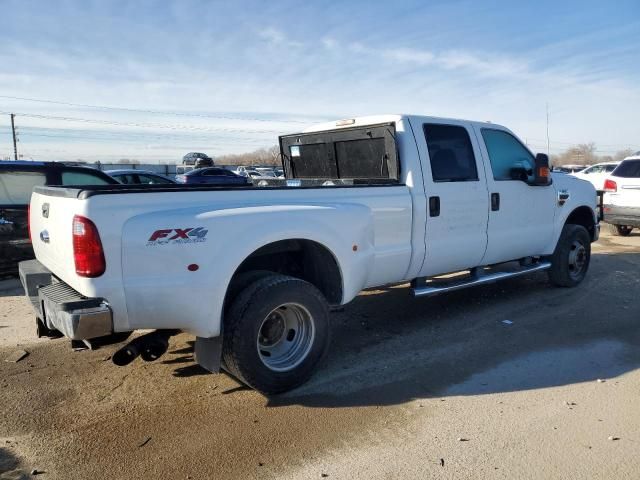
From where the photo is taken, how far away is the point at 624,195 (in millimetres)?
10672

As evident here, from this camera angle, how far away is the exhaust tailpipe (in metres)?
3.39

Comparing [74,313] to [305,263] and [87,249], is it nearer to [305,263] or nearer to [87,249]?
[87,249]

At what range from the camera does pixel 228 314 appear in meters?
3.56

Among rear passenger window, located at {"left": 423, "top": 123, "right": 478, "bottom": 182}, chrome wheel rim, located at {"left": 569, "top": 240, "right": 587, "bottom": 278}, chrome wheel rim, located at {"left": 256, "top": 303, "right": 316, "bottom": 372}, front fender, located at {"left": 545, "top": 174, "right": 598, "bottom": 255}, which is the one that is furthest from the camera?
Answer: chrome wheel rim, located at {"left": 569, "top": 240, "right": 587, "bottom": 278}

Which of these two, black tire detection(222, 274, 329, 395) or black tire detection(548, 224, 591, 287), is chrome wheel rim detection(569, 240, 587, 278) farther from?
black tire detection(222, 274, 329, 395)

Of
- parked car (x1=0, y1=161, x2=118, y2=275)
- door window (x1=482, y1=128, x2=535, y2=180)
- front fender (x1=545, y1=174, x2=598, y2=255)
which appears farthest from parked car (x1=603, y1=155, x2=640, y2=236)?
parked car (x1=0, y1=161, x2=118, y2=275)

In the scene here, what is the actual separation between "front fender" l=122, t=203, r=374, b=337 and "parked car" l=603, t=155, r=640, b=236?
368 inches

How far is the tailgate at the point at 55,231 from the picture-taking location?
3.15m

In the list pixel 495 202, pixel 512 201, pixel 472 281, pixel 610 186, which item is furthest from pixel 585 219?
Answer: pixel 610 186

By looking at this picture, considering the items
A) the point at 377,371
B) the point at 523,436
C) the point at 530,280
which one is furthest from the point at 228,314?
the point at 530,280

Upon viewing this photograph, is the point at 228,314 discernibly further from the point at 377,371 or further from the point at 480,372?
the point at 480,372

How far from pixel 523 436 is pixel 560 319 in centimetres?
269

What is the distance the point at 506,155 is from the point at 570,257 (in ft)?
6.18

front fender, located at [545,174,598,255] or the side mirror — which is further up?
the side mirror
